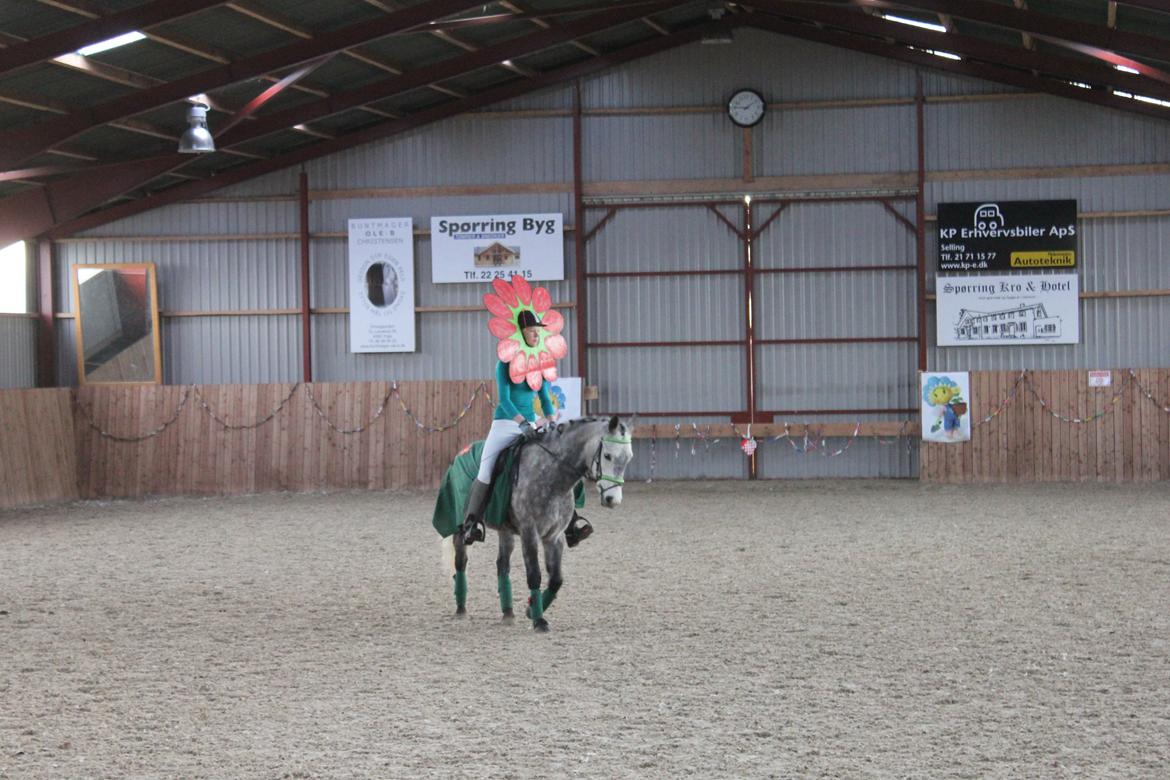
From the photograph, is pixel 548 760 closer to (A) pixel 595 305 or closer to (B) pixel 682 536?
(B) pixel 682 536

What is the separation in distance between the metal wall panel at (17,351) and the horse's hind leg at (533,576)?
50.0ft

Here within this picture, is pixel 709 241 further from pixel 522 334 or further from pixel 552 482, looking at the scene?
pixel 552 482

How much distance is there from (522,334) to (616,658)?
2.31 m

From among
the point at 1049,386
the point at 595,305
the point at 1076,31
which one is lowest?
the point at 1049,386

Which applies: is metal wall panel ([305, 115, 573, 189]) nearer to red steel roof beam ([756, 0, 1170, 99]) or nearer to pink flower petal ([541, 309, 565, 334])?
red steel roof beam ([756, 0, 1170, 99])

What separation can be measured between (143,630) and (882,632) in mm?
4925

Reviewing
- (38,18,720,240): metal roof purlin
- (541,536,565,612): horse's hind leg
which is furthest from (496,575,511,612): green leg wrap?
(38,18,720,240): metal roof purlin

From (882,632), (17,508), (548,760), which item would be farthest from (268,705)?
(17,508)

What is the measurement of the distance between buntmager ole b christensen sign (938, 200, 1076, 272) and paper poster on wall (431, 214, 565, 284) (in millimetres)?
6175

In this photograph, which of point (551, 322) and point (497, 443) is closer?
point (497, 443)

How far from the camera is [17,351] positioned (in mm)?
21688

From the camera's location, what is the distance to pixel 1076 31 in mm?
15367

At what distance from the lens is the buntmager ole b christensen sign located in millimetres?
20812

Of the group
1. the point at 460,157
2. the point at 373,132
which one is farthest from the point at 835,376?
the point at 373,132
